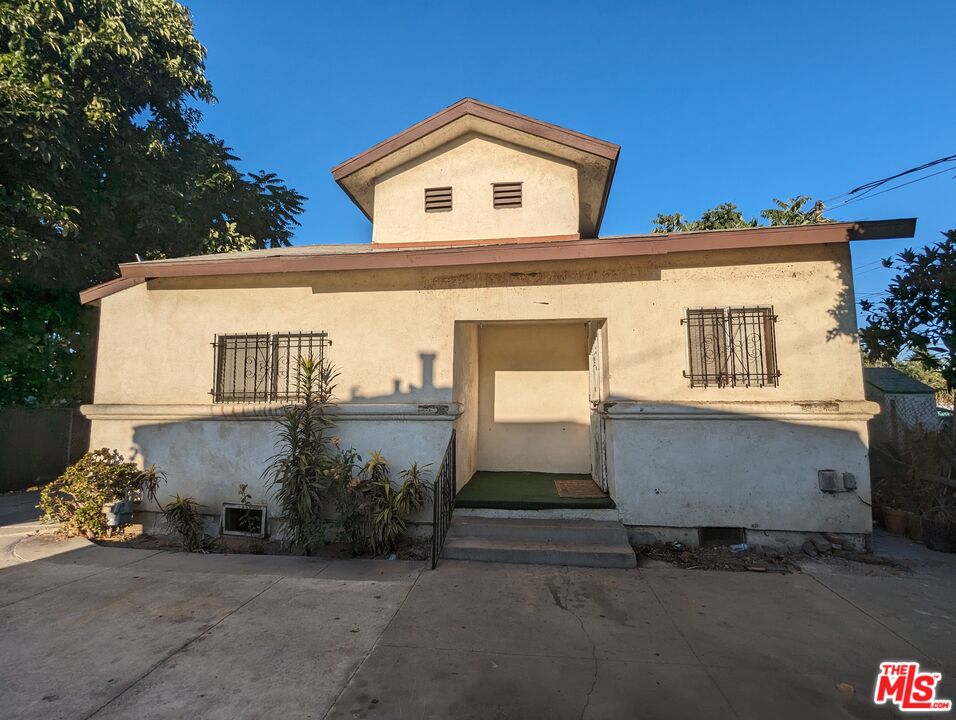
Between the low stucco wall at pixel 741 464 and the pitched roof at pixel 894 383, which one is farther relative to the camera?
the pitched roof at pixel 894 383

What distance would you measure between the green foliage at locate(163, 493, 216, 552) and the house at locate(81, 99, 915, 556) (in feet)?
0.95

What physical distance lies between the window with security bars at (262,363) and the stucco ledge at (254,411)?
0.66 feet

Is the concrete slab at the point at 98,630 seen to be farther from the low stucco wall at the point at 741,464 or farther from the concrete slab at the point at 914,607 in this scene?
the concrete slab at the point at 914,607

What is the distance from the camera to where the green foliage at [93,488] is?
592 cm

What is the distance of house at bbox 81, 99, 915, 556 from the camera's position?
5.28m

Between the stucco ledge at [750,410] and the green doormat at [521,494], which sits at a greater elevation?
the stucco ledge at [750,410]

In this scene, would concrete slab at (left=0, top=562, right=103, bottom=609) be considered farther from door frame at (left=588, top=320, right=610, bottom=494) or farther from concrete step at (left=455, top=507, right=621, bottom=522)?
door frame at (left=588, top=320, right=610, bottom=494)

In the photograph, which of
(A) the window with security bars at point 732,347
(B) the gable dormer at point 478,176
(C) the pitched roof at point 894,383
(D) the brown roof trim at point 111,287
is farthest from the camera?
(B) the gable dormer at point 478,176

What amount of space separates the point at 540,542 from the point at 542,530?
0.16 meters

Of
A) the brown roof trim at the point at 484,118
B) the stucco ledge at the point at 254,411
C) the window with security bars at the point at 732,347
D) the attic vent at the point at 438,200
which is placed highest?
the brown roof trim at the point at 484,118

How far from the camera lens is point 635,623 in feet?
11.9

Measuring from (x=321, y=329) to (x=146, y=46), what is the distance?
10500 millimetres

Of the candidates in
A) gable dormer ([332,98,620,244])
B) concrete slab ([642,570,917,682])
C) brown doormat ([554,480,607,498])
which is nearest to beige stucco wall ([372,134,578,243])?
gable dormer ([332,98,620,244])

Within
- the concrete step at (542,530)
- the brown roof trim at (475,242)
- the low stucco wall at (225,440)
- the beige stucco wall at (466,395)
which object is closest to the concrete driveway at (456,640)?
the concrete step at (542,530)
